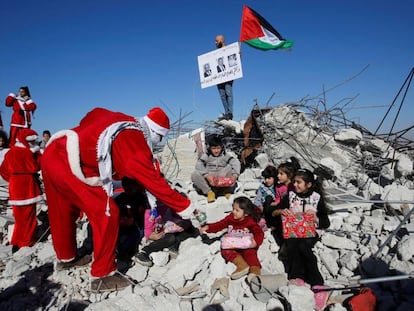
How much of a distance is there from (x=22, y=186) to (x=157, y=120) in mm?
2499

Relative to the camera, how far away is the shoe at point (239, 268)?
299 centimetres

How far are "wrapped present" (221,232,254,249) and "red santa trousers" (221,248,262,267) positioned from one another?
5 centimetres

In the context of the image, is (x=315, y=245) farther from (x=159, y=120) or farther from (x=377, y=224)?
(x=159, y=120)

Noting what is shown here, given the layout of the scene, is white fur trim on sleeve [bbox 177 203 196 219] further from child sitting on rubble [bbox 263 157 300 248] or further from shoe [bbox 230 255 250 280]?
child sitting on rubble [bbox 263 157 300 248]

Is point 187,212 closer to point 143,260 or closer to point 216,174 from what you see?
point 143,260

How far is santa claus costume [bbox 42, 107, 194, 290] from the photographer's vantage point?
2900mm

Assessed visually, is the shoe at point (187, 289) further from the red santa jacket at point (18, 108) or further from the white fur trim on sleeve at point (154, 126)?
the red santa jacket at point (18, 108)

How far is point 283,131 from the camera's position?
6090 millimetres

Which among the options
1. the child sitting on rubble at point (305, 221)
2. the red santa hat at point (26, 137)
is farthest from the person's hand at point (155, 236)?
the red santa hat at point (26, 137)

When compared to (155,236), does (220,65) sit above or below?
above

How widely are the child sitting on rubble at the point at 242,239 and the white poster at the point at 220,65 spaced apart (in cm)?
367

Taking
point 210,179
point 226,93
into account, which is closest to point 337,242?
point 210,179

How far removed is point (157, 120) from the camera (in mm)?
3229

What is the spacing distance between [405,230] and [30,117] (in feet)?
28.2
